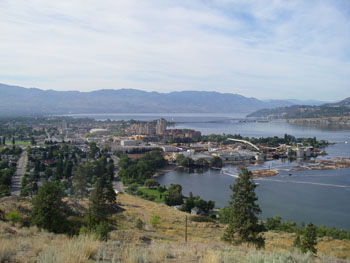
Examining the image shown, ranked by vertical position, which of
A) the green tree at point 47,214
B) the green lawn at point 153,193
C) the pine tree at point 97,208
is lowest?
the green lawn at point 153,193

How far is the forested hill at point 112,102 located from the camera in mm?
55444

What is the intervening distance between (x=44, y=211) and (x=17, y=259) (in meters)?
1.47

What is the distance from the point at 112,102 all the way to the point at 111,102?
219 millimetres

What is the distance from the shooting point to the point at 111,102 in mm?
71125

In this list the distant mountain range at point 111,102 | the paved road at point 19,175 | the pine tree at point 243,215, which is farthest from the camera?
the distant mountain range at point 111,102

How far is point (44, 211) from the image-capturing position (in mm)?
2355

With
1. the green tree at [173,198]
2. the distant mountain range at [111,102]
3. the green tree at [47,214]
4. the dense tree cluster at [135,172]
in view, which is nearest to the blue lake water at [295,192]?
the dense tree cluster at [135,172]

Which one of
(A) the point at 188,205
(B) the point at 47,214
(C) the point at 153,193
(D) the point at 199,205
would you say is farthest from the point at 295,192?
(B) the point at 47,214

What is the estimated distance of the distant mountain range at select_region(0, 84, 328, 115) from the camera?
2168 inches

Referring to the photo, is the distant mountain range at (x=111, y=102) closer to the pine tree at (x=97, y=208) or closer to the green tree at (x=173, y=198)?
the green tree at (x=173, y=198)

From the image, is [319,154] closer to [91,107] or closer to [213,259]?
[213,259]

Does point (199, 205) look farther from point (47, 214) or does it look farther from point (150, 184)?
point (47, 214)

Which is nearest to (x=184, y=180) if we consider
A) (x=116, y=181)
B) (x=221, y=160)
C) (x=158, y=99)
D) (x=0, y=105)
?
(x=116, y=181)

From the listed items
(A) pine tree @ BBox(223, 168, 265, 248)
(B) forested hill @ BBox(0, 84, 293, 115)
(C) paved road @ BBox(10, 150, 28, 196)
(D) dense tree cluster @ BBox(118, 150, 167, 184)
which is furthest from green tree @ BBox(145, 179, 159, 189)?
(B) forested hill @ BBox(0, 84, 293, 115)
